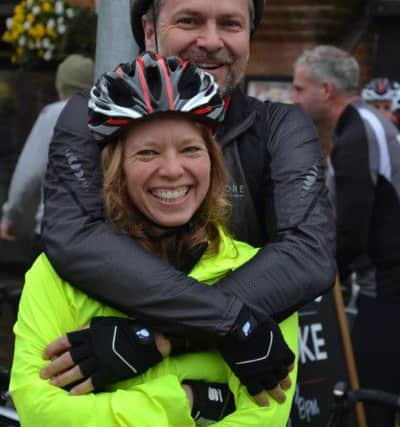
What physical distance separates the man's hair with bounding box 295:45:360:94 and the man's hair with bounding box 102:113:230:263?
2.89 meters

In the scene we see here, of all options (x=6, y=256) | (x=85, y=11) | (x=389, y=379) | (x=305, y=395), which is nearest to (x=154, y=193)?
(x=305, y=395)

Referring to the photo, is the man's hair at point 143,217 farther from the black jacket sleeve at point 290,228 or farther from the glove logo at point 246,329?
the glove logo at point 246,329

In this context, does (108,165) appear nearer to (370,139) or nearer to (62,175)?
(62,175)

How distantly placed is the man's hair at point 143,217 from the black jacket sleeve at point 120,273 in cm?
Answer: 5

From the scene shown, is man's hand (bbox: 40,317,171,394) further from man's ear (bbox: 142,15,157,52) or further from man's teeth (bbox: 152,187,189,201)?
man's ear (bbox: 142,15,157,52)

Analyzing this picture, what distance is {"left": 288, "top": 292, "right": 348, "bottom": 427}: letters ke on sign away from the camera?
4.40 metres

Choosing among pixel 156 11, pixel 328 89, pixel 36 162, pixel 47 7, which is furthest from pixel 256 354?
pixel 47 7

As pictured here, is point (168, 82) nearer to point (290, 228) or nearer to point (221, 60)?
point (221, 60)

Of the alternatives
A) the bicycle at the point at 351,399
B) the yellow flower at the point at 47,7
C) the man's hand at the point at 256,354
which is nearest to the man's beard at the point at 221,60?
the man's hand at the point at 256,354

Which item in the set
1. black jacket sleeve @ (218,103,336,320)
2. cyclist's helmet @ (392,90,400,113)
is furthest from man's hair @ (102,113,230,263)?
cyclist's helmet @ (392,90,400,113)

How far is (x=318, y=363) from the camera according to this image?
4.52 m

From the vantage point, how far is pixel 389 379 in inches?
186

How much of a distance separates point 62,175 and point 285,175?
1.72 feet

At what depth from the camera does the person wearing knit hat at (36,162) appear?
5707mm
